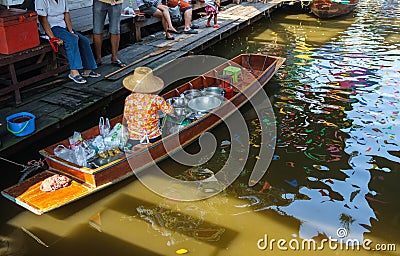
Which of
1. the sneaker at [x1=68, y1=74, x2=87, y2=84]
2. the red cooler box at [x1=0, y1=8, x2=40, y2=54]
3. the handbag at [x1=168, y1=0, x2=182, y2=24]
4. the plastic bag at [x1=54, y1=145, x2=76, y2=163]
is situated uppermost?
the red cooler box at [x1=0, y1=8, x2=40, y2=54]

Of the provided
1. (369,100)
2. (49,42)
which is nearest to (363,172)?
(369,100)

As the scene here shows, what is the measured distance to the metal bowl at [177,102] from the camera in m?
6.41

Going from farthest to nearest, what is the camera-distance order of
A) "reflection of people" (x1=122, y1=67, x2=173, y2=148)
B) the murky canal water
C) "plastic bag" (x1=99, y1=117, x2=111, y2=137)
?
"plastic bag" (x1=99, y1=117, x2=111, y2=137) → "reflection of people" (x1=122, y1=67, x2=173, y2=148) → the murky canal water

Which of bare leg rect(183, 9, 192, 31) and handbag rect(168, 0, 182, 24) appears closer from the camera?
handbag rect(168, 0, 182, 24)

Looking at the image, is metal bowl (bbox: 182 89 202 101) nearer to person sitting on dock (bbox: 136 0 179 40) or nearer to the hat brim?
the hat brim

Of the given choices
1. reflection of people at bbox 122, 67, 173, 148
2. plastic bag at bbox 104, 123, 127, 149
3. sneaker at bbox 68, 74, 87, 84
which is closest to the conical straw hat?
reflection of people at bbox 122, 67, 173, 148

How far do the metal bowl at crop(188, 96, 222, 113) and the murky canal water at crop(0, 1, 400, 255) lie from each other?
1.33 ft

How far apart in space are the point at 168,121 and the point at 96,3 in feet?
9.25

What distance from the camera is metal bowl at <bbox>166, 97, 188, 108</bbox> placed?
21.0 ft

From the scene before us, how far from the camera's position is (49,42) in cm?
657

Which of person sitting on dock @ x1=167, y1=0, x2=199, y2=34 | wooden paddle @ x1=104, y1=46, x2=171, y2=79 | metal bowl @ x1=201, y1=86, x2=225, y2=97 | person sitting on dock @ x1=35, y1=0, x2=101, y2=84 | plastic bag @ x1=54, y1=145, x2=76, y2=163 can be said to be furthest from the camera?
person sitting on dock @ x1=167, y1=0, x2=199, y2=34

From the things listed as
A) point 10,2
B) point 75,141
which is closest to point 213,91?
point 75,141

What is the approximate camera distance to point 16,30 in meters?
5.92

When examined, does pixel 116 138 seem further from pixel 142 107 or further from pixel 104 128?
pixel 142 107
